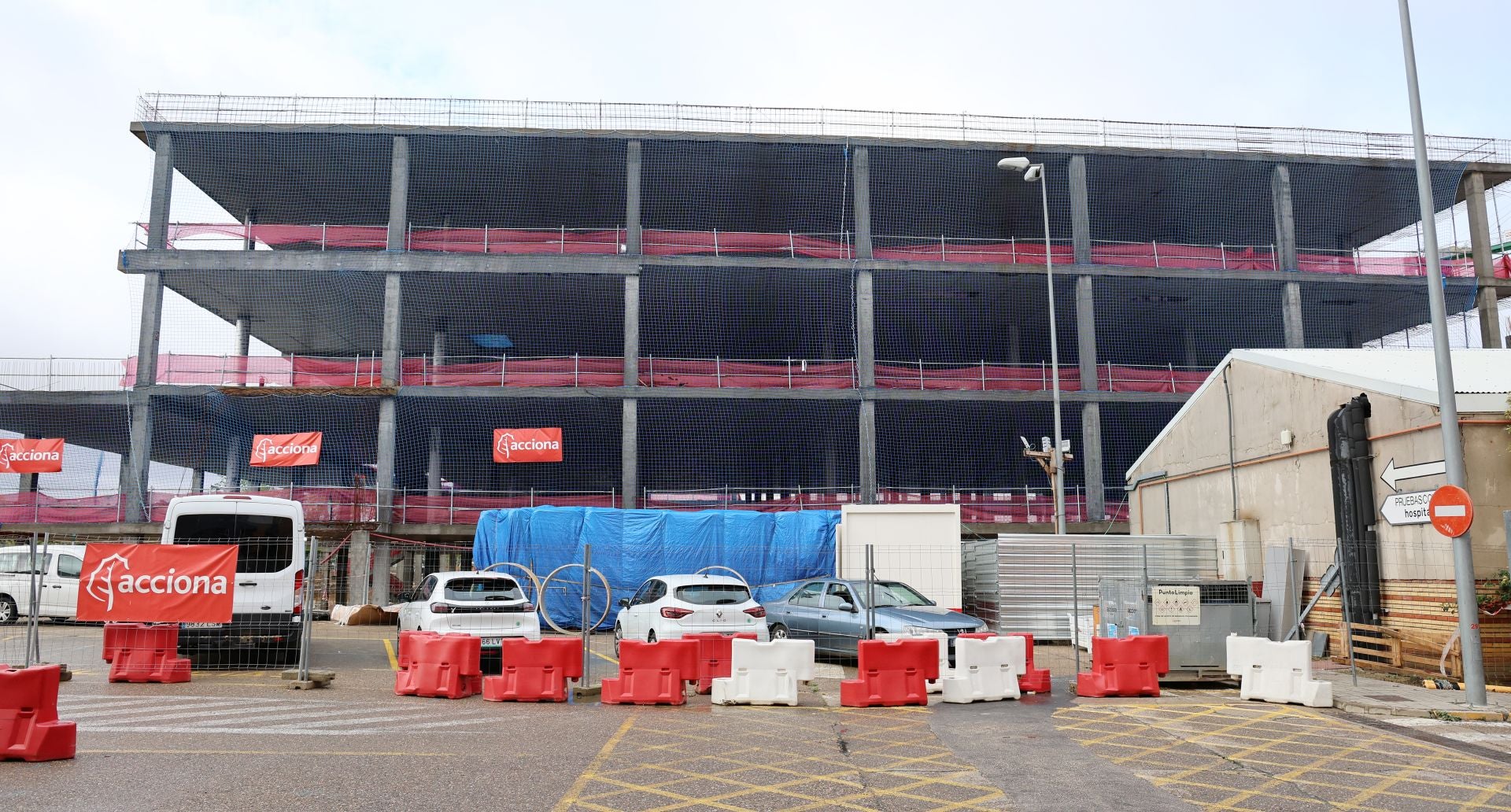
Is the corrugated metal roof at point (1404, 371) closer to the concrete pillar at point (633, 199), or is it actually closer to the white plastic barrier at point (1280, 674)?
the white plastic barrier at point (1280, 674)

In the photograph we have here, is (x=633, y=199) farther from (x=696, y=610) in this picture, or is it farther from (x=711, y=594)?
(x=696, y=610)

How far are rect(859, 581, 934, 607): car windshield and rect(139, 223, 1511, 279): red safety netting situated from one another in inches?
615

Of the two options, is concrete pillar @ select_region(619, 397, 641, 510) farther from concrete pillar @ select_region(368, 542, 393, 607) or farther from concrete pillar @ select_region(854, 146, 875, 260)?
concrete pillar @ select_region(854, 146, 875, 260)

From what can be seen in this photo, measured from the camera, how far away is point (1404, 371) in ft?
50.4

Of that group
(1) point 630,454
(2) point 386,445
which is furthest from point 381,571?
(1) point 630,454

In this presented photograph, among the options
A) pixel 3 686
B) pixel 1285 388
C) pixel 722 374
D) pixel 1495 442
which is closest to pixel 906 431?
pixel 722 374

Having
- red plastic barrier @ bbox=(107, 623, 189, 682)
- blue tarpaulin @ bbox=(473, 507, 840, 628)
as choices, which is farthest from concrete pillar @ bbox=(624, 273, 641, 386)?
red plastic barrier @ bbox=(107, 623, 189, 682)

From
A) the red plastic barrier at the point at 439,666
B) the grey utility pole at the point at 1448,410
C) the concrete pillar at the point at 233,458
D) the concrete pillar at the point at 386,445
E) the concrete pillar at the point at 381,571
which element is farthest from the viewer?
the concrete pillar at the point at 233,458

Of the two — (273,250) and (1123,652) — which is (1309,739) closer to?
(1123,652)

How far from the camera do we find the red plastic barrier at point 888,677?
11.0 metres

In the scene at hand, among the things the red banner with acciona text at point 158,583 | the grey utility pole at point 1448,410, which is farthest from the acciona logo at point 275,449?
the grey utility pole at point 1448,410

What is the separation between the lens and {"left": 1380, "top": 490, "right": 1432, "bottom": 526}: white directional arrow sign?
44.5 feet

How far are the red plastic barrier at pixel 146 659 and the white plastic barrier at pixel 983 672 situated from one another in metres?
8.71

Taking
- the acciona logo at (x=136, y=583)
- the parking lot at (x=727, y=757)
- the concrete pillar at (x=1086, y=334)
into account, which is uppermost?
the concrete pillar at (x=1086, y=334)
